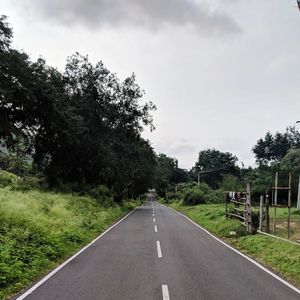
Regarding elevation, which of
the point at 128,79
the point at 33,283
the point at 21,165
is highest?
the point at 128,79

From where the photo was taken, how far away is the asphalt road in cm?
830

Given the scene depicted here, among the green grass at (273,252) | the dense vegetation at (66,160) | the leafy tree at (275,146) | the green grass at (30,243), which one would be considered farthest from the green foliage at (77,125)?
the leafy tree at (275,146)

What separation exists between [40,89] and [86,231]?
54.6 feet

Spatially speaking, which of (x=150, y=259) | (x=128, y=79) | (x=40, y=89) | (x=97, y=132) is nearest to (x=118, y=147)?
(x=97, y=132)

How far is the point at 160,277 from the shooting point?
9938 millimetres

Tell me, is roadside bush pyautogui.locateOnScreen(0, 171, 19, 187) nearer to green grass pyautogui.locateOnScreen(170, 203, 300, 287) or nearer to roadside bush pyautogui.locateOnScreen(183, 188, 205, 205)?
green grass pyautogui.locateOnScreen(170, 203, 300, 287)

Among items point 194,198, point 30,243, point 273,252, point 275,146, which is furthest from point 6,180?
point 275,146

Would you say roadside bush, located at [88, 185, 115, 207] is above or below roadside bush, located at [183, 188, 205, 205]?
below

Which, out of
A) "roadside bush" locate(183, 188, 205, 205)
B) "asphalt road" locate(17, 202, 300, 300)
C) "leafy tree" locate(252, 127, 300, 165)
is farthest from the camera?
"leafy tree" locate(252, 127, 300, 165)

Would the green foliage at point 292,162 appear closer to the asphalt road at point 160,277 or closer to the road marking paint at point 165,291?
the asphalt road at point 160,277

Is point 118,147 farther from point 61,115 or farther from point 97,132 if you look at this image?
point 61,115

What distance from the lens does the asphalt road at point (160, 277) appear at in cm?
830

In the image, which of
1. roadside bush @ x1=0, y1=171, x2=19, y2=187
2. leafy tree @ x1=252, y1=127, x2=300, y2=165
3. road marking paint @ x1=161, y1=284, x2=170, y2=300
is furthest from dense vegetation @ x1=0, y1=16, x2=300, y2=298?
leafy tree @ x1=252, y1=127, x2=300, y2=165

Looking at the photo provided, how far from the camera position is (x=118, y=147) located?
45.3 metres
